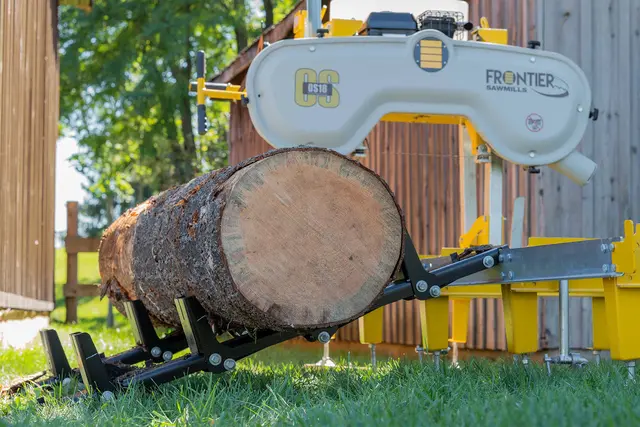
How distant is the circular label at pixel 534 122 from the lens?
5.06 m

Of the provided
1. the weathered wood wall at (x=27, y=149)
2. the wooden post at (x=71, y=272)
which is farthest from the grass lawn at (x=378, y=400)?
the wooden post at (x=71, y=272)

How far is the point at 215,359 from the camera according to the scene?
411cm

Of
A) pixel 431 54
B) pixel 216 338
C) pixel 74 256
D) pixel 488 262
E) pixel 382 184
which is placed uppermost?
pixel 431 54

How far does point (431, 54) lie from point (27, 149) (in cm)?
604

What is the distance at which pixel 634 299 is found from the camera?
13.7 ft

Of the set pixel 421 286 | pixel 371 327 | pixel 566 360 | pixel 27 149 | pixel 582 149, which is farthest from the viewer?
pixel 27 149

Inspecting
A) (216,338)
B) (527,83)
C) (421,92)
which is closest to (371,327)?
(421,92)

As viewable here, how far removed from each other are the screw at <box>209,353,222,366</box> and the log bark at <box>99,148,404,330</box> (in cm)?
17

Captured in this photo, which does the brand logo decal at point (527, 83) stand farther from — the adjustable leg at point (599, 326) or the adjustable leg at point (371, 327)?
the adjustable leg at point (371, 327)

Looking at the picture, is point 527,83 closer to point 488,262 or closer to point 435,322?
point 488,262

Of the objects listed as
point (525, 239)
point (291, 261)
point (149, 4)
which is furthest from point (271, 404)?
point (149, 4)

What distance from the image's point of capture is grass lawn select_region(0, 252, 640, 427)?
2.96 m

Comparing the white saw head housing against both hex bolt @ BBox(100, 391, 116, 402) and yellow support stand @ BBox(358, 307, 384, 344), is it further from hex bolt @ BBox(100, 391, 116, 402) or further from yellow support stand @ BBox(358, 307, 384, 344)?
hex bolt @ BBox(100, 391, 116, 402)

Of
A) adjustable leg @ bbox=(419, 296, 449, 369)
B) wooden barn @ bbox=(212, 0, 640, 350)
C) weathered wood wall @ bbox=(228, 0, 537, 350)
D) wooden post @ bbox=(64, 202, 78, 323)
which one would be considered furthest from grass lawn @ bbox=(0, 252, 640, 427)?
wooden post @ bbox=(64, 202, 78, 323)
